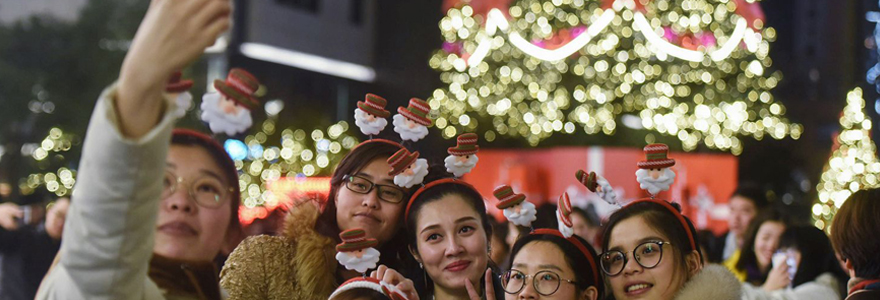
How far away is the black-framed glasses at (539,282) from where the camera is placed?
8.89ft

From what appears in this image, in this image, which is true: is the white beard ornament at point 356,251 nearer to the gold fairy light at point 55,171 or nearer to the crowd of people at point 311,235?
the crowd of people at point 311,235

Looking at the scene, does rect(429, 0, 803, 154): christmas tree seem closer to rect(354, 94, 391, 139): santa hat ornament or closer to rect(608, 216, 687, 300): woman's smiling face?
rect(354, 94, 391, 139): santa hat ornament

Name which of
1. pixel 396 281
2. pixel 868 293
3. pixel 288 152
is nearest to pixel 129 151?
pixel 396 281

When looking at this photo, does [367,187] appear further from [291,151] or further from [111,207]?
[291,151]

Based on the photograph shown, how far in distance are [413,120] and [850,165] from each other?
579 cm

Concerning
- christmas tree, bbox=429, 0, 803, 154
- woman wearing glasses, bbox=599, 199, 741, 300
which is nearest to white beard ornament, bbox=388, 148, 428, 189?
woman wearing glasses, bbox=599, 199, 741, 300

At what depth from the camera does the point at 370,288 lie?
2598 millimetres

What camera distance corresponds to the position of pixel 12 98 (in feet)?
31.9

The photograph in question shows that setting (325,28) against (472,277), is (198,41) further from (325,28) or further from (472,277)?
(325,28)

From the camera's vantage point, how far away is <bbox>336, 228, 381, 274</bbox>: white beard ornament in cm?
270

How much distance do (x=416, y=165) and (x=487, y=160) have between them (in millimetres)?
9368

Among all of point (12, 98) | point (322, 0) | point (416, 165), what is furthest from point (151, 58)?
point (322, 0)

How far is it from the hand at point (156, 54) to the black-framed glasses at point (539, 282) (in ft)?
5.03

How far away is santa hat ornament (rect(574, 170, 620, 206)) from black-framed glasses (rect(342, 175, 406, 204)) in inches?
25.3
